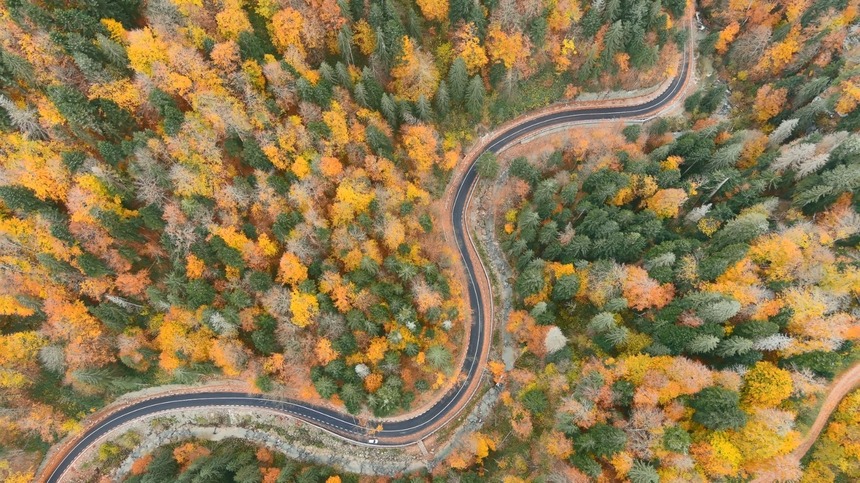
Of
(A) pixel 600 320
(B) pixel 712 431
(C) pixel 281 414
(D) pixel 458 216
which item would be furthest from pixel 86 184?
(B) pixel 712 431

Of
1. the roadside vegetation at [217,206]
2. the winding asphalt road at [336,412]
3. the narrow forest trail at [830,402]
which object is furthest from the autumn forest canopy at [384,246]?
the winding asphalt road at [336,412]

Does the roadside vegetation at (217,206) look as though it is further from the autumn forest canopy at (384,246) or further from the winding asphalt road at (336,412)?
the winding asphalt road at (336,412)

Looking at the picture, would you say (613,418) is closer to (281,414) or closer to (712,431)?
(712,431)

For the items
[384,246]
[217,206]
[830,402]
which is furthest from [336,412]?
[830,402]

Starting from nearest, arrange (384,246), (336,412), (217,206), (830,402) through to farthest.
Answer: (830,402) → (217,206) → (384,246) → (336,412)

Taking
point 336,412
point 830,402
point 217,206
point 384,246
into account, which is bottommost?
point 830,402

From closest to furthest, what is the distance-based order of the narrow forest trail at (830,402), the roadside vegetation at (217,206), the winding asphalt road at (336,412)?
the narrow forest trail at (830,402) < the roadside vegetation at (217,206) < the winding asphalt road at (336,412)

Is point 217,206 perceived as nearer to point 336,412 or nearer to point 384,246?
point 384,246

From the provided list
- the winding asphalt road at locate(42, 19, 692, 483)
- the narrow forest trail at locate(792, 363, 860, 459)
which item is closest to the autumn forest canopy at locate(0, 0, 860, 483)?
the narrow forest trail at locate(792, 363, 860, 459)
